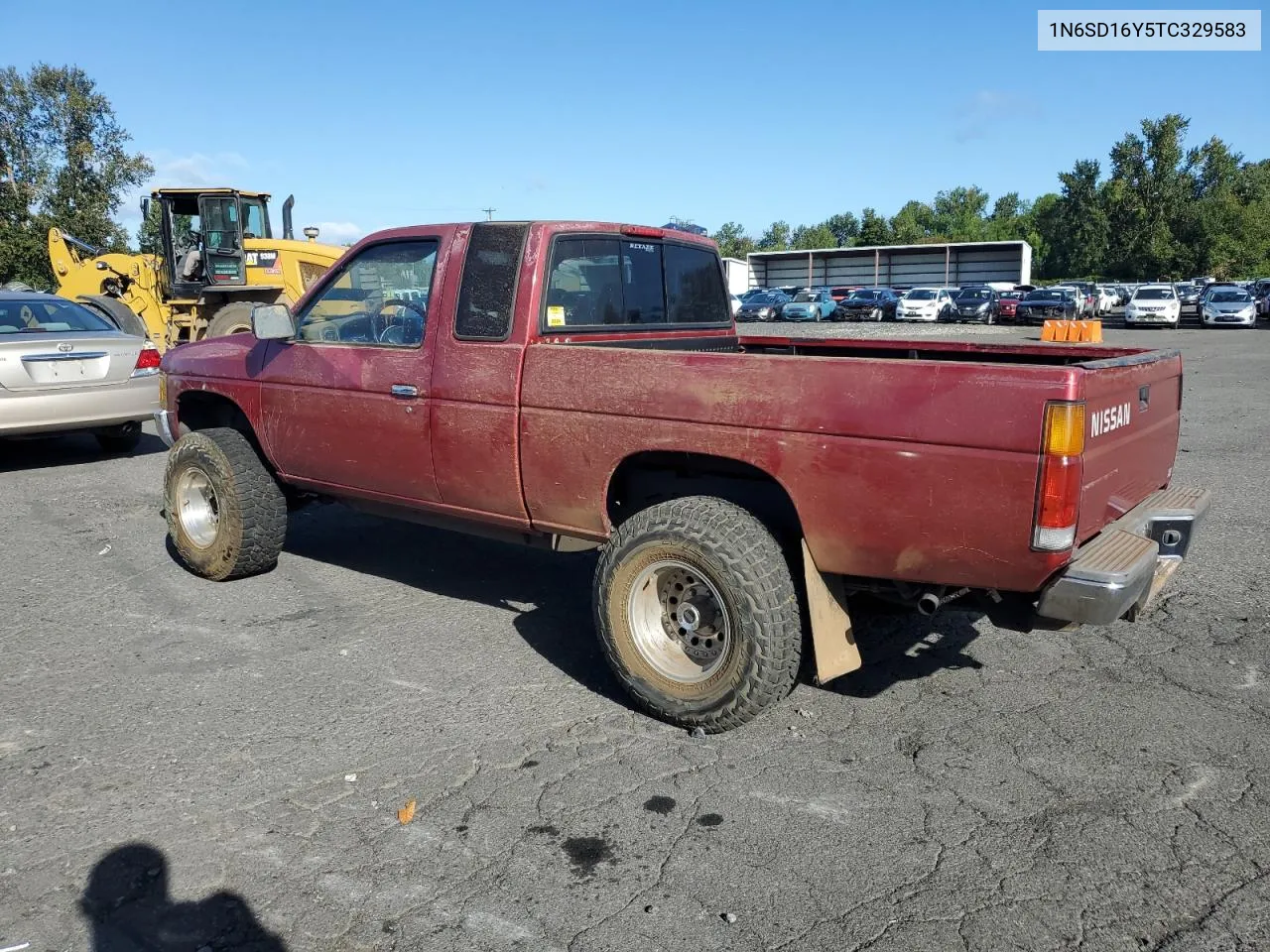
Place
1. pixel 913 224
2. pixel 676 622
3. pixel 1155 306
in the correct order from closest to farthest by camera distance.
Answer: pixel 676 622 < pixel 1155 306 < pixel 913 224

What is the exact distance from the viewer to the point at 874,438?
10.8 feet

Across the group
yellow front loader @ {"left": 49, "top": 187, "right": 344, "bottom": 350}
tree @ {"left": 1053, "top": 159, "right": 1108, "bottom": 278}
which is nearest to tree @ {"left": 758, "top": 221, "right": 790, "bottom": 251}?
tree @ {"left": 1053, "top": 159, "right": 1108, "bottom": 278}

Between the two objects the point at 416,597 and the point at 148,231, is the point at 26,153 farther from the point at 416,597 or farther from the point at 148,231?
the point at 416,597

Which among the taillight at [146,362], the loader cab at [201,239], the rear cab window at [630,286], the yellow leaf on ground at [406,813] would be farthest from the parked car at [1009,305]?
the yellow leaf on ground at [406,813]

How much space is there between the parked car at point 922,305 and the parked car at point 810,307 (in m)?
3.33

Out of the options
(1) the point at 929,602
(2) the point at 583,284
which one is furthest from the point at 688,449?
(2) the point at 583,284

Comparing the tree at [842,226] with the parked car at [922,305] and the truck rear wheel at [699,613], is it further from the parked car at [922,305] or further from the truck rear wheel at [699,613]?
the truck rear wheel at [699,613]

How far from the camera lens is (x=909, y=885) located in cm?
285

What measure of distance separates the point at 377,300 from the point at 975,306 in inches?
1603

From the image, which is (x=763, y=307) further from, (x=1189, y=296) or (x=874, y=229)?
(x=874, y=229)

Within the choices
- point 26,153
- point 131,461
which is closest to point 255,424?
point 131,461

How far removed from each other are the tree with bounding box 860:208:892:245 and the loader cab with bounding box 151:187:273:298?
74.8 metres

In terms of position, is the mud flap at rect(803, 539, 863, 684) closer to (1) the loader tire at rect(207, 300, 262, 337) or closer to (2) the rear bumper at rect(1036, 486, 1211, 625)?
(2) the rear bumper at rect(1036, 486, 1211, 625)

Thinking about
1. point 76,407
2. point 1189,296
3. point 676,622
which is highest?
point 1189,296
